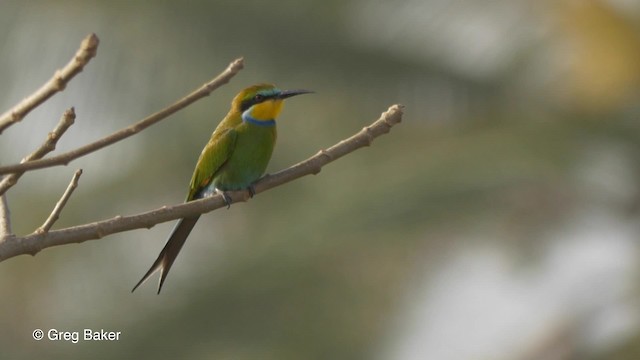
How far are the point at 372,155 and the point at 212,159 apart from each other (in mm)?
3869

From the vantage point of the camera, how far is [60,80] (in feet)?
5.57

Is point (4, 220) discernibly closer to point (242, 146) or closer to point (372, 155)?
point (242, 146)

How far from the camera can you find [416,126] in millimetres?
6785

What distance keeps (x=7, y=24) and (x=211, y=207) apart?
4429 millimetres

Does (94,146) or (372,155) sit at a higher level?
(372,155)

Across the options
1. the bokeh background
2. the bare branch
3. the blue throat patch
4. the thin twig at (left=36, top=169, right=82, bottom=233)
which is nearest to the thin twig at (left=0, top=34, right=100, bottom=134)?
the bare branch

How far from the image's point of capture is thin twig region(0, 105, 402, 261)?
190 centimetres

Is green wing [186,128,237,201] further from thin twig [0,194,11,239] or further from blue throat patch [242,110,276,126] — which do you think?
thin twig [0,194,11,239]

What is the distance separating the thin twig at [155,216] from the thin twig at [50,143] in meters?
0.10

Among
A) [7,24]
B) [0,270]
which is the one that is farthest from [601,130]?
[0,270]

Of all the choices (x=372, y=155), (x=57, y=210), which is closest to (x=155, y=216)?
(x=57, y=210)

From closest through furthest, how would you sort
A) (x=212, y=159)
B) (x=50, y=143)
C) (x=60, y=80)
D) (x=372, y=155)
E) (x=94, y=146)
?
1. (x=60, y=80)
2. (x=94, y=146)
3. (x=50, y=143)
4. (x=212, y=159)
5. (x=372, y=155)

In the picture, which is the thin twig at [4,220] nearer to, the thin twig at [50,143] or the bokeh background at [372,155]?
the thin twig at [50,143]

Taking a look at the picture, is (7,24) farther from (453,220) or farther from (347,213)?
(453,220)
